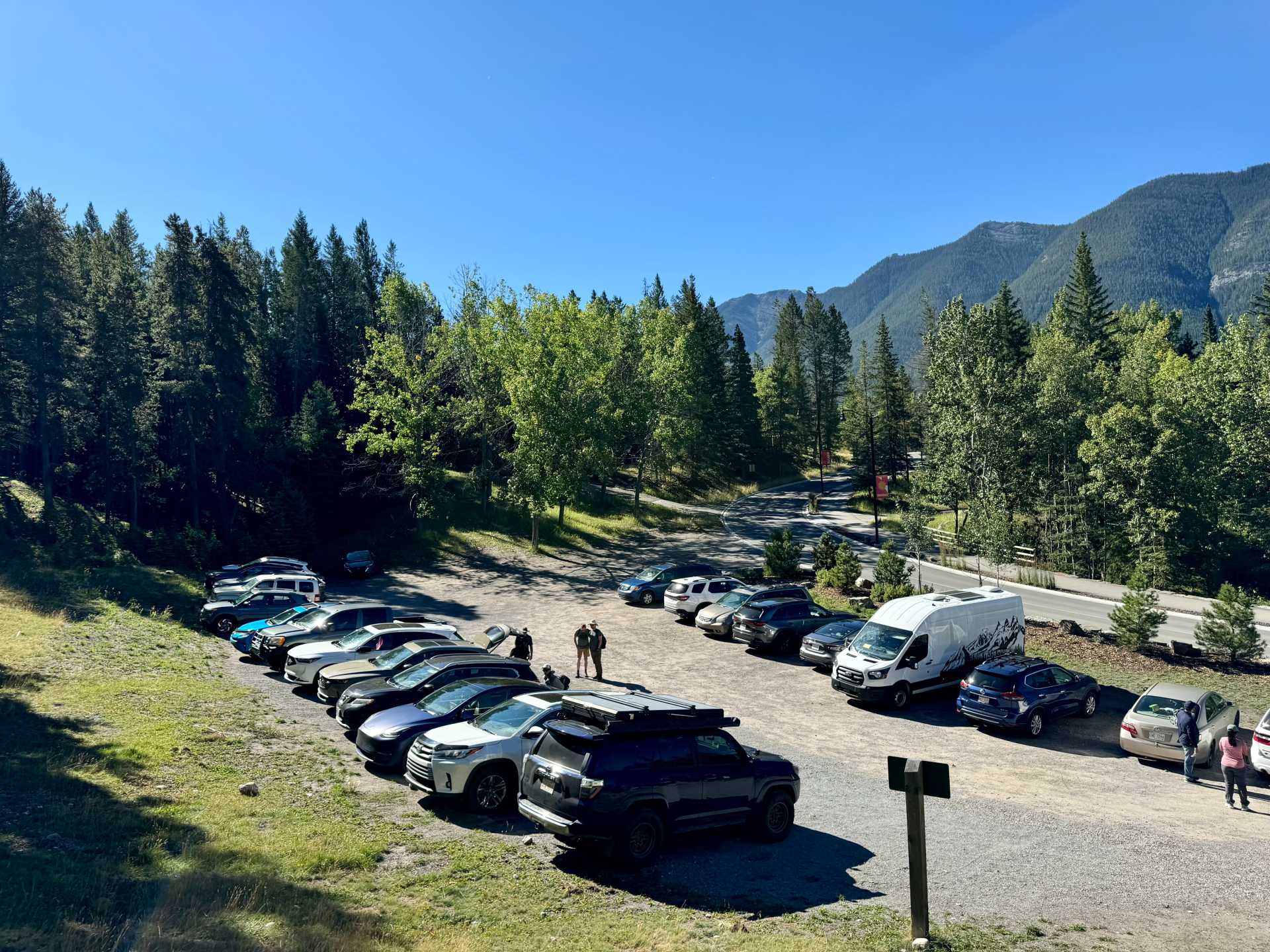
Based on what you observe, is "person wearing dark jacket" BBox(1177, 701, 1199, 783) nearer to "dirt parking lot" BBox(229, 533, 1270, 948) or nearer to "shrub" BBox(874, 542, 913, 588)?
"dirt parking lot" BBox(229, 533, 1270, 948)

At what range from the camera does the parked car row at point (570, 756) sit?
966 centimetres

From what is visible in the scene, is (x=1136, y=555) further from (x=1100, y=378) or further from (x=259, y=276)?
(x=259, y=276)

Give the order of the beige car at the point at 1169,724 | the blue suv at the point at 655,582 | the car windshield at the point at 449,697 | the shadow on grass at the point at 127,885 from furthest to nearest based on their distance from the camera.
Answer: the blue suv at the point at 655,582 → the beige car at the point at 1169,724 → the car windshield at the point at 449,697 → the shadow on grass at the point at 127,885

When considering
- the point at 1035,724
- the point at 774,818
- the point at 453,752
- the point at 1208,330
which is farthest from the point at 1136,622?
the point at 1208,330

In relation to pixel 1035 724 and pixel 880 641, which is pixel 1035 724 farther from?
pixel 880 641

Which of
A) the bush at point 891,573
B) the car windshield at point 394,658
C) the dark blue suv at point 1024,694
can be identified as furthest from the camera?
the bush at point 891,573

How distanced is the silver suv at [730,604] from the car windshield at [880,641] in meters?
5.08

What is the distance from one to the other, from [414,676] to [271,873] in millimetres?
6624

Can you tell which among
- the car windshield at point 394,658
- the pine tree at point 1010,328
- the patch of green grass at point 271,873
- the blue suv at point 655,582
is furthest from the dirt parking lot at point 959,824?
the pine tree at point 1010,328

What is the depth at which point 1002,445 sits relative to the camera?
49.6 meters

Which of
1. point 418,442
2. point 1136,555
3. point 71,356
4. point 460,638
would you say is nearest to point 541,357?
point 418,442

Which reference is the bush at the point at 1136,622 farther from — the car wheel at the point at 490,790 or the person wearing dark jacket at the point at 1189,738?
the car wheel at the point at 490,790

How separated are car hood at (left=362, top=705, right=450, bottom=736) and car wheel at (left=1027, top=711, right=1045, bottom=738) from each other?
13.7 metres

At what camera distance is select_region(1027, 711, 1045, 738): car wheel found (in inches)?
722
